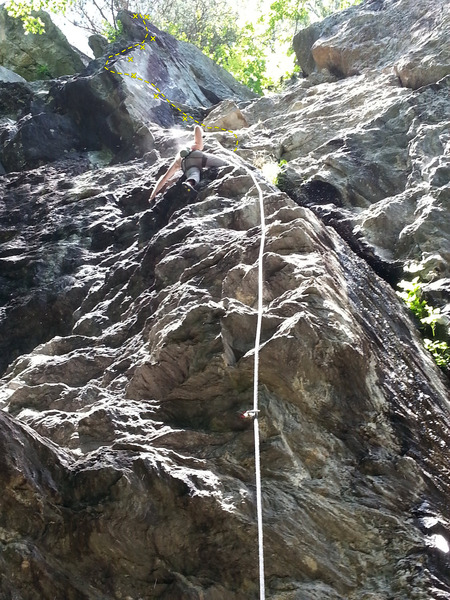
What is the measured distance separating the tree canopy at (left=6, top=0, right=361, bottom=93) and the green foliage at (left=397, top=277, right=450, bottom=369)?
16.8 meters

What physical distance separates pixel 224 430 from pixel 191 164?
17.1 ft

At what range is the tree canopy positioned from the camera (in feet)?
77.6

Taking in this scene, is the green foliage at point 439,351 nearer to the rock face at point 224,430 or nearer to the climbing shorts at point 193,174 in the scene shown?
the rock face at point 224,430

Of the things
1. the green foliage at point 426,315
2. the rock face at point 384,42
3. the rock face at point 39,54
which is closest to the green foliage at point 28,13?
the rock face at point 39,54

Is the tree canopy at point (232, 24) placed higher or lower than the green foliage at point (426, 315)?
higher

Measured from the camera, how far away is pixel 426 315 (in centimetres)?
698

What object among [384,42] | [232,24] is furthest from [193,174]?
[232,24]

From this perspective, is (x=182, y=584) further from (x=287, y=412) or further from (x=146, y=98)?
(x=146, y=98)

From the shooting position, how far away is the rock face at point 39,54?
60.0 ft

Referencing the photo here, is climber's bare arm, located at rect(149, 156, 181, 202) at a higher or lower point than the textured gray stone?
lower

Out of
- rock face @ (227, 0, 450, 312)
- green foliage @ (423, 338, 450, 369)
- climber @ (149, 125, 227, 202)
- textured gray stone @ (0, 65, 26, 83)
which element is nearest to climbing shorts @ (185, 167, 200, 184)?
climber @ (149, 125, 227, 202)

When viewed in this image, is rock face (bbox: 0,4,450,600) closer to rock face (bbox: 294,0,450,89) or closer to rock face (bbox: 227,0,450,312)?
rock face (bbox: 227,0,450,312)

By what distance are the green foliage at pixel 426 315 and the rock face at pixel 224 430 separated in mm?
179

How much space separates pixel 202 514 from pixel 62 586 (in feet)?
3.03
